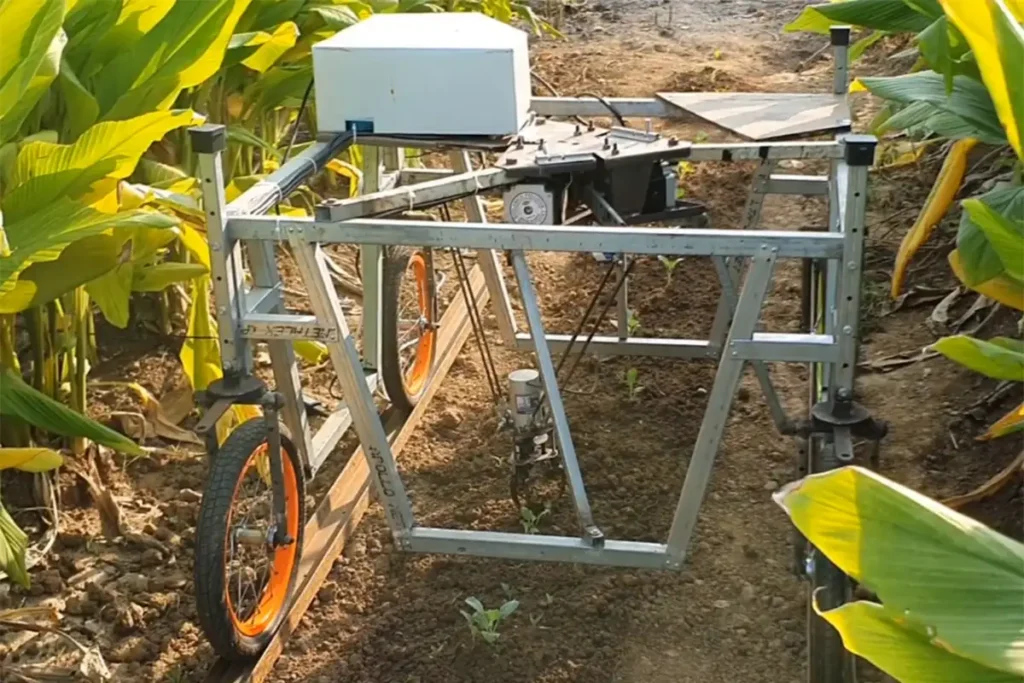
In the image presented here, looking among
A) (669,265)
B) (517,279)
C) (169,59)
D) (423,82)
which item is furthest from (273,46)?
(669,265)

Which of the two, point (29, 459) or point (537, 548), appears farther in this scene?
point (537, 548)

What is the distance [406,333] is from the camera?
11.6 feet

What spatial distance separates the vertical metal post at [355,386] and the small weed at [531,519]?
381 millimetres

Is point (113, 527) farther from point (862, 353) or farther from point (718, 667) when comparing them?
point (862, 353)

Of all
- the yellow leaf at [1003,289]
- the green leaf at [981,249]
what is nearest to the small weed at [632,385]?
the yellow leaf at [1003,289]

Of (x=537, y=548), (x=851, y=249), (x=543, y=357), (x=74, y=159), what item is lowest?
(x=537, y=548)

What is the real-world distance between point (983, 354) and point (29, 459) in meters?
1.53

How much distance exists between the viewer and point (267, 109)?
3.54 metres

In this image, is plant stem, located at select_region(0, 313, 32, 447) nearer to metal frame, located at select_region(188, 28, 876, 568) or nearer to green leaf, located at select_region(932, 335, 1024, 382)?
metal frame, located at select_region(188, 28, 876, 568)

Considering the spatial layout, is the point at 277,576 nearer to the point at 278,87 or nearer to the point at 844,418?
the point at 844,418

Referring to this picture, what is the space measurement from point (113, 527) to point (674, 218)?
1.35 m

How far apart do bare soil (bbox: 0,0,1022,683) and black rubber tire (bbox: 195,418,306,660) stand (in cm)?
19

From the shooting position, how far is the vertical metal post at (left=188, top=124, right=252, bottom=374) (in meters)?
2.15

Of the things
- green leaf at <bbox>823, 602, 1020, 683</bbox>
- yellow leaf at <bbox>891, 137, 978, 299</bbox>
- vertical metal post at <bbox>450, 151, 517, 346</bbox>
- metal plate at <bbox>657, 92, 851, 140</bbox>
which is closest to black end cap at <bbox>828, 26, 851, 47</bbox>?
metal plate at <bbox>657, 92, 851, 140</bbox>
